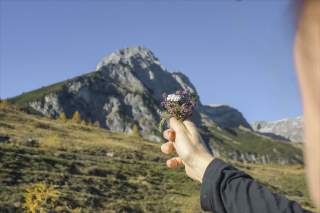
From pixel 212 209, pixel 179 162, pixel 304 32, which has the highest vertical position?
pixel 304 32

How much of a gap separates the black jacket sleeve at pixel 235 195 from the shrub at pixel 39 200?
97.9 feet

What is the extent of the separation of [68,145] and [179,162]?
2522 inches

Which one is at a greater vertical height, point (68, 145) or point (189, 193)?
point (68, 145)

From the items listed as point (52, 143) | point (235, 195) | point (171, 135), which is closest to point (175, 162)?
point (171, 135)

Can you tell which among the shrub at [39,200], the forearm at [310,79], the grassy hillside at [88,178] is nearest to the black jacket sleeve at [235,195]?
the forearm at [310,79]

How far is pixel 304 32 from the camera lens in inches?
31.7

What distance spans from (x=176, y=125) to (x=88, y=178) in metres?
47.0

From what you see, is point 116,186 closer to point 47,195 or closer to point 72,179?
point 72,179

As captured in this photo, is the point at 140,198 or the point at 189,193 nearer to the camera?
the point at 140,198

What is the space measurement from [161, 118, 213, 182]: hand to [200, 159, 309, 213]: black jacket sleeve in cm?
9

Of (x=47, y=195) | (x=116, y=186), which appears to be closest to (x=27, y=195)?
(x=47, y=195)

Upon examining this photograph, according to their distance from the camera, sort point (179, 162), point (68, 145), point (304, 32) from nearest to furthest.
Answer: point (304, 32), point (179, 162), point (68, 145)

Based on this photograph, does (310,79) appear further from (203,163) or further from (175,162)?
(175,162)

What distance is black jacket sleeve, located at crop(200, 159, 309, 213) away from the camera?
1.59m
